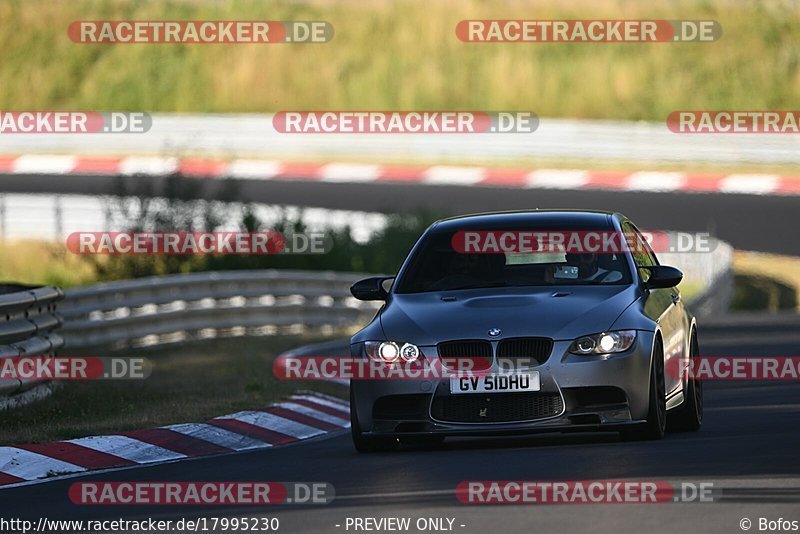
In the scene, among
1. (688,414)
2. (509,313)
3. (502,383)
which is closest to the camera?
(502,383)

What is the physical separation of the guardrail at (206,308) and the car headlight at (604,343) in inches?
375

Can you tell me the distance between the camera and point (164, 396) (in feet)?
48.8

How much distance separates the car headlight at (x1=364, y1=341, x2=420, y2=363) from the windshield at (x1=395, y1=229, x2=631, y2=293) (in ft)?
2.78

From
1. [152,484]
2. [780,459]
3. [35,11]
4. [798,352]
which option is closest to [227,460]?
[152,484]

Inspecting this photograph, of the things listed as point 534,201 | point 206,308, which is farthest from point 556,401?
point 534,201

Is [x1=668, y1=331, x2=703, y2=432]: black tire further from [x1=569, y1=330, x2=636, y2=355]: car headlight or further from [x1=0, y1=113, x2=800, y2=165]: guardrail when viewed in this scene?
[x1=0, y1=113, x2=800, y2=165]: guardrail

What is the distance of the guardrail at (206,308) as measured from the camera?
767 inches

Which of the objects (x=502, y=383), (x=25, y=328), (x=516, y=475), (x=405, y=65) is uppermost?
(x=405, y=65)

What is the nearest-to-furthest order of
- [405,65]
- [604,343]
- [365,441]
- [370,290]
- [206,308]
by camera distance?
[604,343] → [365,441] → [370,290] → [206,308] → [405,65]

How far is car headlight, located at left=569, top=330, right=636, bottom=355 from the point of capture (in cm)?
1045

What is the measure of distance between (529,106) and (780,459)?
42.7 meters

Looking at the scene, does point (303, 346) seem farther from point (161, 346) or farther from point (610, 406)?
point (610, 406)

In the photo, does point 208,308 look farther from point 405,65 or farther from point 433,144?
point 405,65

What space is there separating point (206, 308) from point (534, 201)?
14.9 metres
